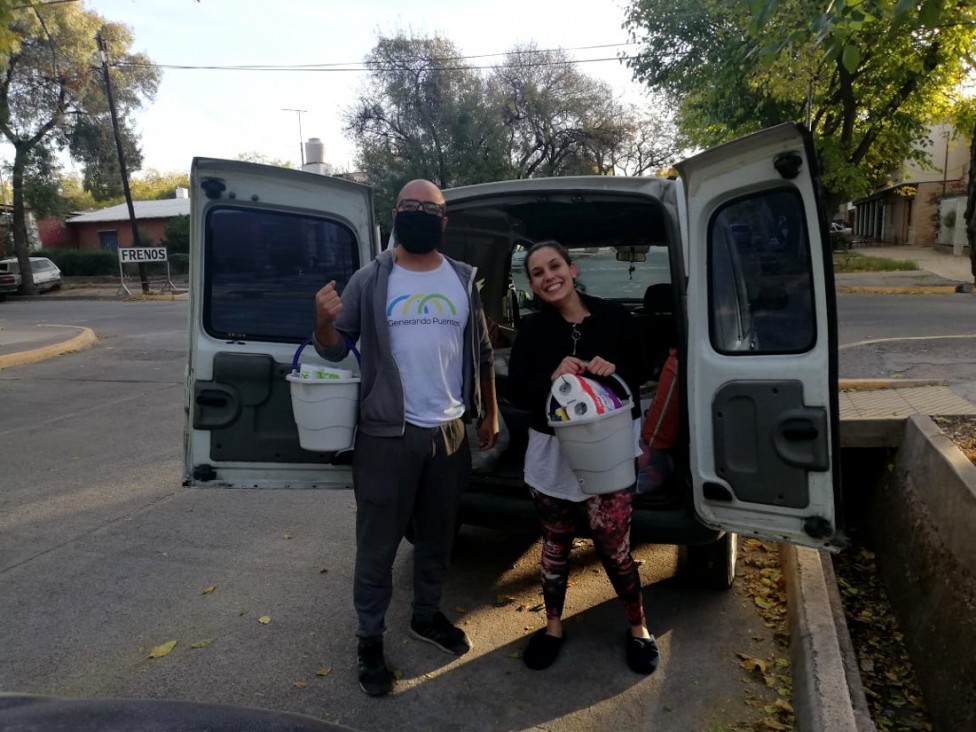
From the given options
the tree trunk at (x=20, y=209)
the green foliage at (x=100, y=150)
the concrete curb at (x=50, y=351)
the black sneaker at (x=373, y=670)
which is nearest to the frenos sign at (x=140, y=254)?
the green foliage at (x=100, y=150)

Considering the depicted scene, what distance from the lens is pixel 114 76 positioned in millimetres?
27875

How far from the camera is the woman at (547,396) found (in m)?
3.06

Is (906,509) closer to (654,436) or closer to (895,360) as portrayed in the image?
(654,436)

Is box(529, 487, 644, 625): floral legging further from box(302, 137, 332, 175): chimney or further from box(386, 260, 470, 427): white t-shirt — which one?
box(302, 137, 332, 175): chimney

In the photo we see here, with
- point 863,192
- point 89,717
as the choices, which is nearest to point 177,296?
point 863,192

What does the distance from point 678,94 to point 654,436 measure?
17220 mm

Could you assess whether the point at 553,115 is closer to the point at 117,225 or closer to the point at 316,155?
the point at 316,155

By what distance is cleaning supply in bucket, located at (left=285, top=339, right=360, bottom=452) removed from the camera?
9.58ft

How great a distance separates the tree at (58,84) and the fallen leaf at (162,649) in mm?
27154

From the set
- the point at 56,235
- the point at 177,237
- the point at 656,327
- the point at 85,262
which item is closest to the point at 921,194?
the point at 177,237

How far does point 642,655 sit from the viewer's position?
3203mm

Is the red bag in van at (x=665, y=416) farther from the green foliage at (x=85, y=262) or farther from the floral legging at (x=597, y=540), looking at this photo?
the green foliage at (x=85, y=262)

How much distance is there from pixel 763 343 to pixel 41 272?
32248 millimetres

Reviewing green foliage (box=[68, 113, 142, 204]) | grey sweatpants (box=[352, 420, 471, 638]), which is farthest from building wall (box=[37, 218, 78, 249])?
grey sweatpants (box=[352, 420, 471, 638])
